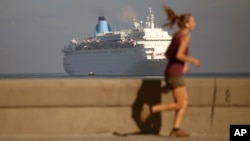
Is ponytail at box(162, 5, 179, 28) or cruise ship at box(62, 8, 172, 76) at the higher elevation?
ponytail at box(162, 5, 179, 28)

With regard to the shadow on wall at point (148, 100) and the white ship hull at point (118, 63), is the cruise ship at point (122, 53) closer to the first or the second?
the white ship hull at point (118, 63)

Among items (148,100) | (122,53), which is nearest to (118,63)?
(122,53)

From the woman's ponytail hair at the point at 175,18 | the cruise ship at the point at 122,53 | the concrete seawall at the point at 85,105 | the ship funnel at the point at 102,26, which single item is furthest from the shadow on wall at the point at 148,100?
the ship funnel at the point at 102,26

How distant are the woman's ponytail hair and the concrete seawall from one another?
0.94 metres

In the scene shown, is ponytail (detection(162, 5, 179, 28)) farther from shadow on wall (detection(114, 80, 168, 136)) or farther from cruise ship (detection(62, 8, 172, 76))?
cruise ship (detection(62, 8, 172, 76))

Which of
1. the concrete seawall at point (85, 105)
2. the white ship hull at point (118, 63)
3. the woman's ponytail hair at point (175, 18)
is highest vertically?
the woman's ponytail hair at point (175, 18)

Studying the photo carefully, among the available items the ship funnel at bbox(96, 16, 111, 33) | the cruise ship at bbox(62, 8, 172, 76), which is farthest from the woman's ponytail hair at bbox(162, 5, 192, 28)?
the ship funnel at bbox(96, 16, 111, 33)

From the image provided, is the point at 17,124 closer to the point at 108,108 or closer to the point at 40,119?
the point at 40,119

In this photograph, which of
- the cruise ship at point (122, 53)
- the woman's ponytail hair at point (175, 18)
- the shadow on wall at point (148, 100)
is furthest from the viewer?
the cruise ship at point (122, 53)

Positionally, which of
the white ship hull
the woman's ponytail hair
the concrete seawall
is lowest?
the white ship hull

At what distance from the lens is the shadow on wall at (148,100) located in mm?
9055

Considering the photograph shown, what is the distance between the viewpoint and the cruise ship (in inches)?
3829

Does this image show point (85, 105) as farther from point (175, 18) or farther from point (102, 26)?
point (102, 26)

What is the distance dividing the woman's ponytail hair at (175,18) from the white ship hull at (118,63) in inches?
3498
